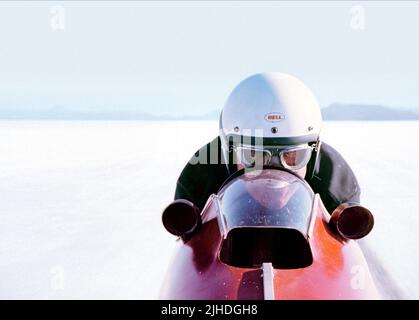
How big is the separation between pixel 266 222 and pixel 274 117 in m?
1.57

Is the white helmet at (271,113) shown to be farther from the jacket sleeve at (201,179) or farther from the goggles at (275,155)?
the jacket sleeve at (201,179)

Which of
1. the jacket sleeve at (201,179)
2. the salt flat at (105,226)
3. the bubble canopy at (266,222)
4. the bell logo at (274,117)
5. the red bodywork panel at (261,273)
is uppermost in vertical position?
the bell logo at (274,117)

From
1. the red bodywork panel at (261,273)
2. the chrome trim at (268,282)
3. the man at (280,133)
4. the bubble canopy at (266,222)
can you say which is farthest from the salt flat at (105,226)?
the chrome trim at (268,282)

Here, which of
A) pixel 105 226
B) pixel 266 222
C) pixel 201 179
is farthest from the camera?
pixel 105 226

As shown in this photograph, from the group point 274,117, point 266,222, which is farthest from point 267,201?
point 274,117

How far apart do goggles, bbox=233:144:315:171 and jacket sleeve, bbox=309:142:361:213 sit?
Answer: 0.60m

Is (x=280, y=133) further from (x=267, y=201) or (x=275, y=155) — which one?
(x=267, y=201)

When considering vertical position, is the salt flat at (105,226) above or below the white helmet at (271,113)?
below

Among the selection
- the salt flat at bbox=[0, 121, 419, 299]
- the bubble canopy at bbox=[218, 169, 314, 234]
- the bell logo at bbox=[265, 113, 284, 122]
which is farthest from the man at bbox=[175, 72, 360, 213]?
the salt flat at bbox=[0, 121, 419, 299]

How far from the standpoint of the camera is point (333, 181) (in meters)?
4.57

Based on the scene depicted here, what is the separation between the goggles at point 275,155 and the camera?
3746mm

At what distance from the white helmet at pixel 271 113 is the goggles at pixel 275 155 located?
0.13ft

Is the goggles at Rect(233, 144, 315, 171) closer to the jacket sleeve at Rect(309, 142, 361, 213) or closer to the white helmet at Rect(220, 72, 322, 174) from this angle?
the white helmet at Rect(220, 72, 322, 174)
